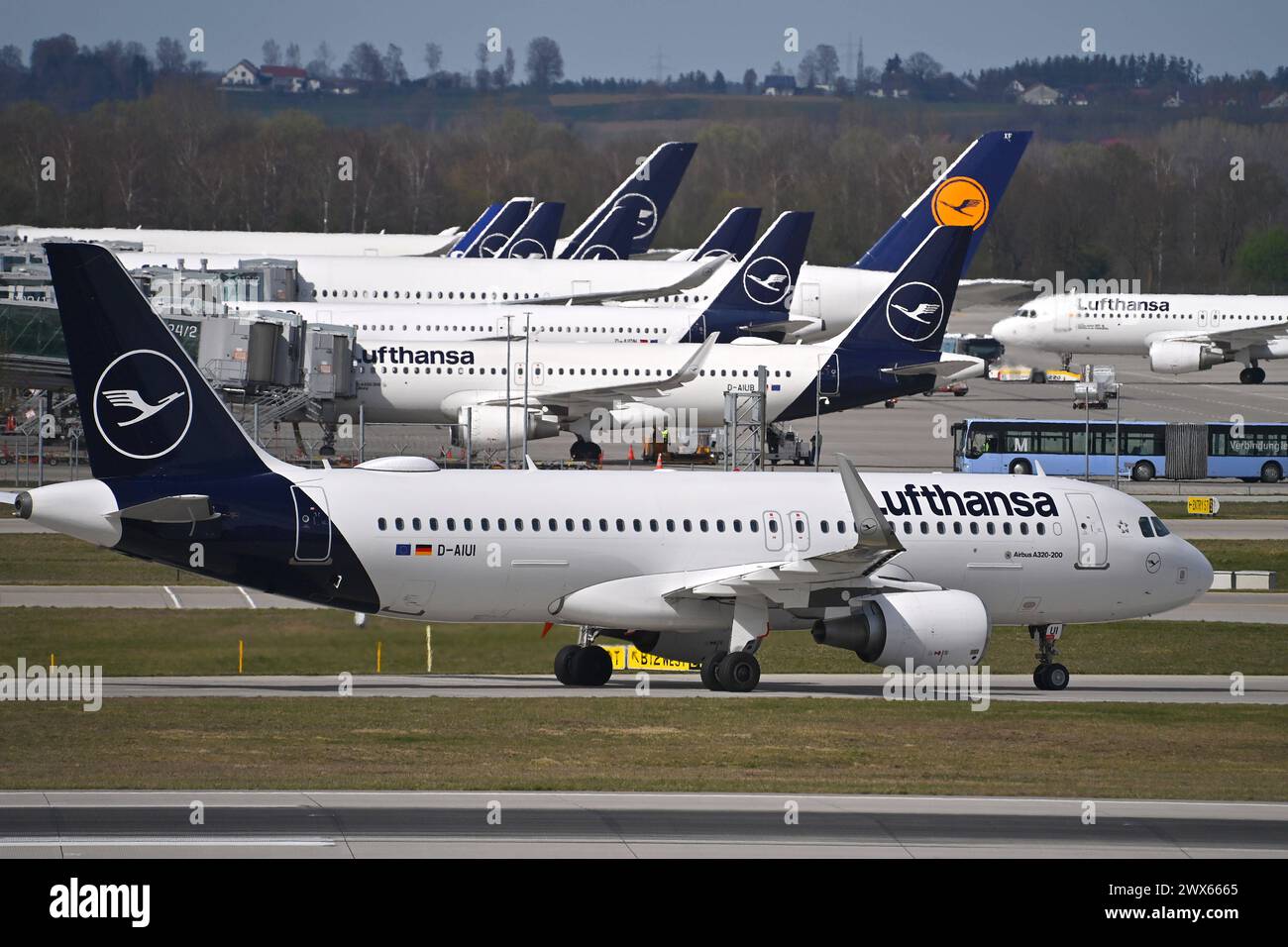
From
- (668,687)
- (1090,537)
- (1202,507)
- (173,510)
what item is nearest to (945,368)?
(1202,507)

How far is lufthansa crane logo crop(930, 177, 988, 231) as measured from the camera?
87000 millimetres

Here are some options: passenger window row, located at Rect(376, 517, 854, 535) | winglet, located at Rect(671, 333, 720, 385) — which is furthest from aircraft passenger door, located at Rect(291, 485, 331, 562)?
winglet, located at Rect(671, 333, 720, 385)

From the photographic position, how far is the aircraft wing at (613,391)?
74625 mm

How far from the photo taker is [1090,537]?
1583 inches

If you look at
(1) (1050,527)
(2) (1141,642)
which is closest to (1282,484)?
(2) (1141,642)

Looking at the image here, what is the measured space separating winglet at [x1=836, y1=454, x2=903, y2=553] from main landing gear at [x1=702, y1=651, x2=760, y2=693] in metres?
2.92

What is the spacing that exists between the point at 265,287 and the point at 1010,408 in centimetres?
3763

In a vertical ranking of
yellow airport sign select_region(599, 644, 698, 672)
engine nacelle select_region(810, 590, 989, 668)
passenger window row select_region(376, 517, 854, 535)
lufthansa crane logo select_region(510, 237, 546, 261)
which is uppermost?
lufthansa crane logo select_region(510, 237, 546, 261)

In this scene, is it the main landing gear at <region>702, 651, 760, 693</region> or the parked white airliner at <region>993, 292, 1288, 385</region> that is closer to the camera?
the main landing gear at <region>702, 651, 760, 693</region>

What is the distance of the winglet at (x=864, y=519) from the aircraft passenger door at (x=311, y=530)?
890cm

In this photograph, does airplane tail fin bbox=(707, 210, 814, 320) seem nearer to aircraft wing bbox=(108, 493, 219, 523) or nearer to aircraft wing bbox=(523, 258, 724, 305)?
aircraft wing bbox=(523, 258, 724, 305)

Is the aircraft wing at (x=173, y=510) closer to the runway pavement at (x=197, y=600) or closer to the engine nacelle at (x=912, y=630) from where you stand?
the runway pavement at (x=197, y=600)

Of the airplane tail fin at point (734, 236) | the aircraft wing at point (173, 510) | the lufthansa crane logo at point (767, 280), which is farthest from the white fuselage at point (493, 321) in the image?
the aircraft wing at point (173, 510)

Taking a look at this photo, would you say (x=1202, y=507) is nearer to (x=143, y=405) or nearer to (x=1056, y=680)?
(x=1056, y=680)
